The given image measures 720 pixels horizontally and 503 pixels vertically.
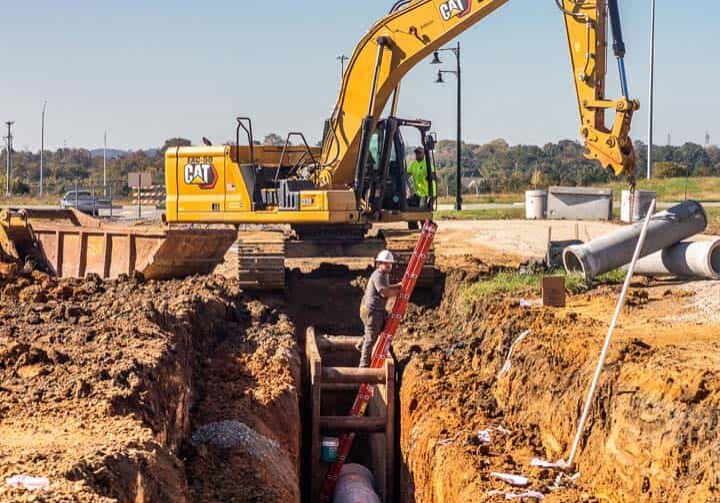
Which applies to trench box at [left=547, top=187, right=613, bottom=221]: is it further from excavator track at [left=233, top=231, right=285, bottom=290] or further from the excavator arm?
excavator track at [left=233, top=231, right=285, bottom=290]

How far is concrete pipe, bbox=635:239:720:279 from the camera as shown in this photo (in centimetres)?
1650

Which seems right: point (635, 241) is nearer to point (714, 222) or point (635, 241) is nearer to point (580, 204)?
point (714, 222)

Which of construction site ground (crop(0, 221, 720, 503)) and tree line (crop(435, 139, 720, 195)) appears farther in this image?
tree line (crop(435, 139, 720, 195))

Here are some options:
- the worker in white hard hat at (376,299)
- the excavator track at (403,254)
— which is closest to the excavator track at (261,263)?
the excavator track at (403,254)

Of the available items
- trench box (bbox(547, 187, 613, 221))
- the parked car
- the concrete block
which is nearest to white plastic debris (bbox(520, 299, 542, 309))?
the concrete block

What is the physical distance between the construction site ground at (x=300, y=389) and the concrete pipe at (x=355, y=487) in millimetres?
515

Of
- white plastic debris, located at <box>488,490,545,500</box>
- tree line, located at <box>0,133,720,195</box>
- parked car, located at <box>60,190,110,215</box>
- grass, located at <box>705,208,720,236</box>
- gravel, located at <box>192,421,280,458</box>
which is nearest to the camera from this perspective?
white plastic debris, located at <box>488,490,545,500</box>

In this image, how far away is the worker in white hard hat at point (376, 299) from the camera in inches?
582

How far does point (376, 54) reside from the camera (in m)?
17.2

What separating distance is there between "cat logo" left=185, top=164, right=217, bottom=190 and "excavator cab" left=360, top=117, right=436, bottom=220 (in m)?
2.68

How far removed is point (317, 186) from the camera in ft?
58.4

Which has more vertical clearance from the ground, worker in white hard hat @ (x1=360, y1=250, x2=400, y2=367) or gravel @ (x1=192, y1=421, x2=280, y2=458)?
worker in white hard hat @ (x1=360, y1=250, x2=400, y2=367)

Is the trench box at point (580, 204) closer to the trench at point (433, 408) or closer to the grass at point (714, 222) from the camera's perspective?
the grass at point (714, 222)

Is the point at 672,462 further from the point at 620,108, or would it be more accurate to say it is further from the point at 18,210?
the point at 18,210
